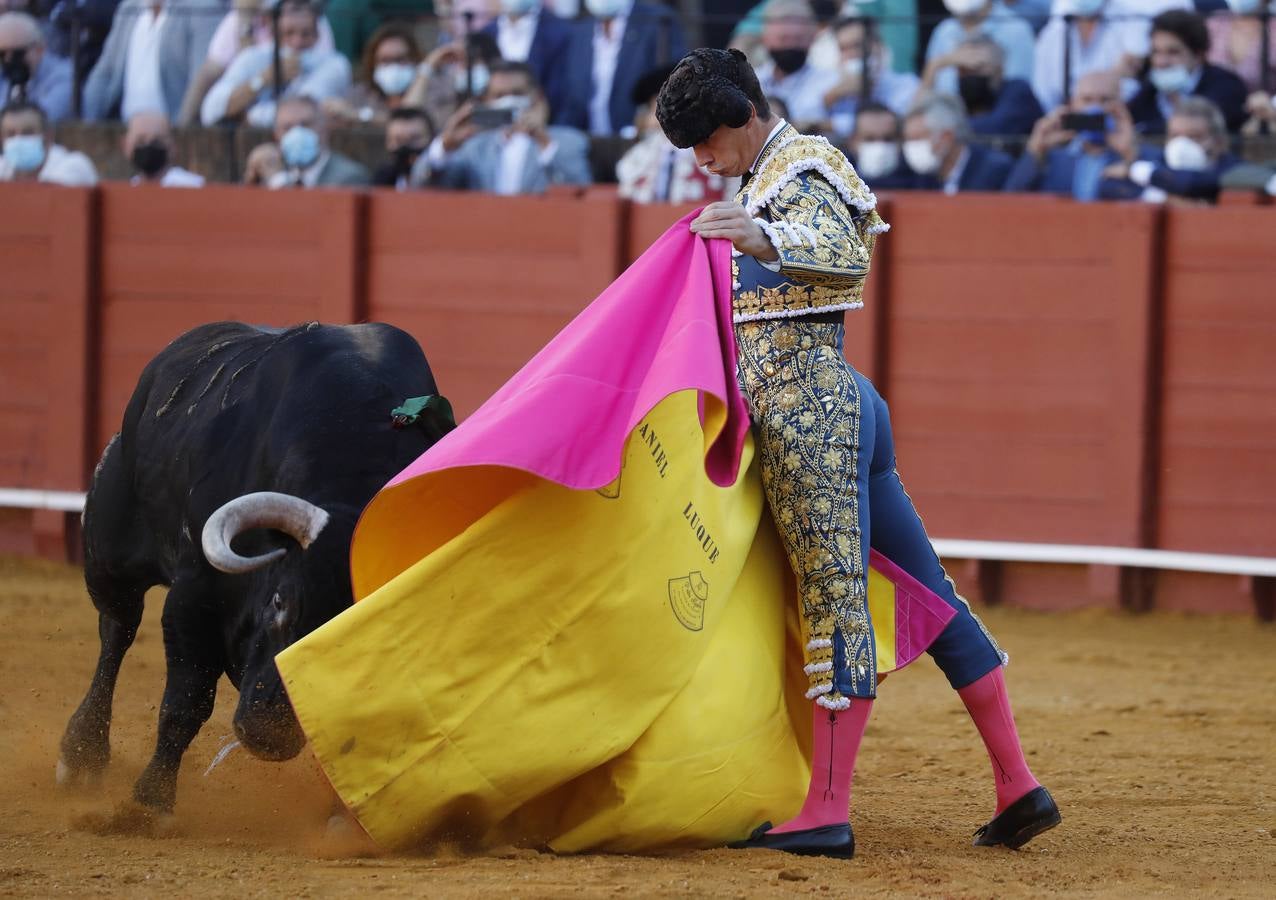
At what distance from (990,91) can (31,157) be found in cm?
384

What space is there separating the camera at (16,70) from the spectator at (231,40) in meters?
0.79

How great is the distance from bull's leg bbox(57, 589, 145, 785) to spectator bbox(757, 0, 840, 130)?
12.5ft

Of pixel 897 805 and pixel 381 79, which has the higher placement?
pixel 381 79

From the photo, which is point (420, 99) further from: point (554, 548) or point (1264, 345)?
point (554, 548)

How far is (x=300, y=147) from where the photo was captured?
7348mm

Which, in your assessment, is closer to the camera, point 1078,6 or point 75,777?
point 75,777

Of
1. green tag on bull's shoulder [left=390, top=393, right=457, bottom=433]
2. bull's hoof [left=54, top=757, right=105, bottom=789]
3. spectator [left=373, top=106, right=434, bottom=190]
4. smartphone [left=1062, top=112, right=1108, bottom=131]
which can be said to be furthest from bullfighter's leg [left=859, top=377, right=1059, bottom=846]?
spectator [left=373, top=106, right=434, bottom=190]

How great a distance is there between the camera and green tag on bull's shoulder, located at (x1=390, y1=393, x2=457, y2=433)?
3297 millimetres

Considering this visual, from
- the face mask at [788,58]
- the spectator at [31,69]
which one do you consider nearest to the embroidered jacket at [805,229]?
the face mask at [788,58]

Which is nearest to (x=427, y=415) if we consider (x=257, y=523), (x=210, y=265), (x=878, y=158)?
(x=257, y=523)

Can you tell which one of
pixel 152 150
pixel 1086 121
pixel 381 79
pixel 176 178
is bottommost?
pixel 176 178

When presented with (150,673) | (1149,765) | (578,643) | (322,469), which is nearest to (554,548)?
(578,643)

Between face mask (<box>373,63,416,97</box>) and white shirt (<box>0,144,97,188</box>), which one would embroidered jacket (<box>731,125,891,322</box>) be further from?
white shirt (<box>0,144,97,188</box>)

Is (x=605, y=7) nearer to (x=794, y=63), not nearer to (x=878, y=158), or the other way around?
(x=794, y=63)
